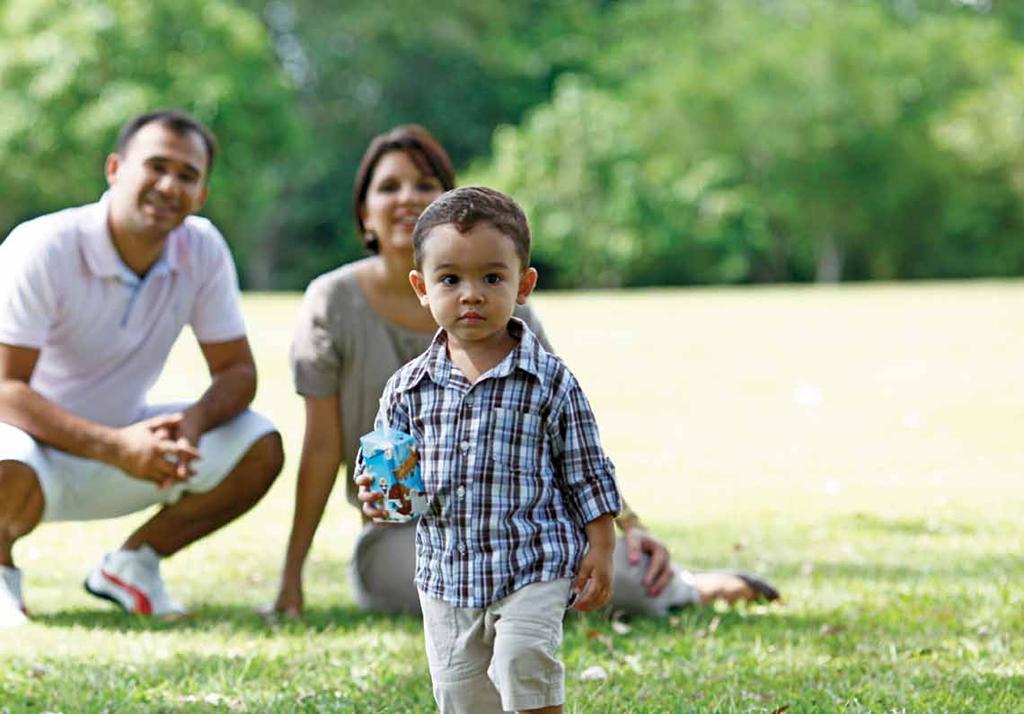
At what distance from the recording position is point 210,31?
32.7m

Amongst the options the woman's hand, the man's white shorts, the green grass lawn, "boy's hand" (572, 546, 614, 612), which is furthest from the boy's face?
the man's white shorts

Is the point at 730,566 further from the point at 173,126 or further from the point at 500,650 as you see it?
the point at 500,650

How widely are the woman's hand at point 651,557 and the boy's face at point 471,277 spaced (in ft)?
5.73

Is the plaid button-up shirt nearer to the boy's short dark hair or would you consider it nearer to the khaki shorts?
the khaki shorts

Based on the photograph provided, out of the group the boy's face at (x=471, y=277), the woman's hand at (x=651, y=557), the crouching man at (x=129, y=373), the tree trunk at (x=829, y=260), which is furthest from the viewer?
the tree trunk at (x=829, y=260)

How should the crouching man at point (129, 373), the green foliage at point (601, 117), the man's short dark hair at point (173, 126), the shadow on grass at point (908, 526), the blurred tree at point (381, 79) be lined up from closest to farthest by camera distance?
the crouching man at point (129, 373), the man's short dark hair at point (173, 126), the shadow on grass at point (908, 526), the green foliage at point (601, 117), the blurred tree at point (381, 79)

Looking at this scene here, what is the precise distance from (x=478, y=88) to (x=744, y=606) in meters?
38.0

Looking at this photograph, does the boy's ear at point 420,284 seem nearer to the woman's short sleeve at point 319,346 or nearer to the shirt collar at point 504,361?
the shirt collar at point 504,361

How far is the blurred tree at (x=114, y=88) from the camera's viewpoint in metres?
31.4

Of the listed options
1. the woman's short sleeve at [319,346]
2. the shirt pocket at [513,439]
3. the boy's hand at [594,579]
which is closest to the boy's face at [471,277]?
the shirt pocket at [513,439]

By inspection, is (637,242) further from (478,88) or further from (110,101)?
(110,101)

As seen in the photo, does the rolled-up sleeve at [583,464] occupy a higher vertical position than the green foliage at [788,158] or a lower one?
lower

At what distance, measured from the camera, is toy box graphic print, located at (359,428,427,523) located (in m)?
2.81

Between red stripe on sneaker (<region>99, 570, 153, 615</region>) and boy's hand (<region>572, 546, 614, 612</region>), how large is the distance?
2270 mm
